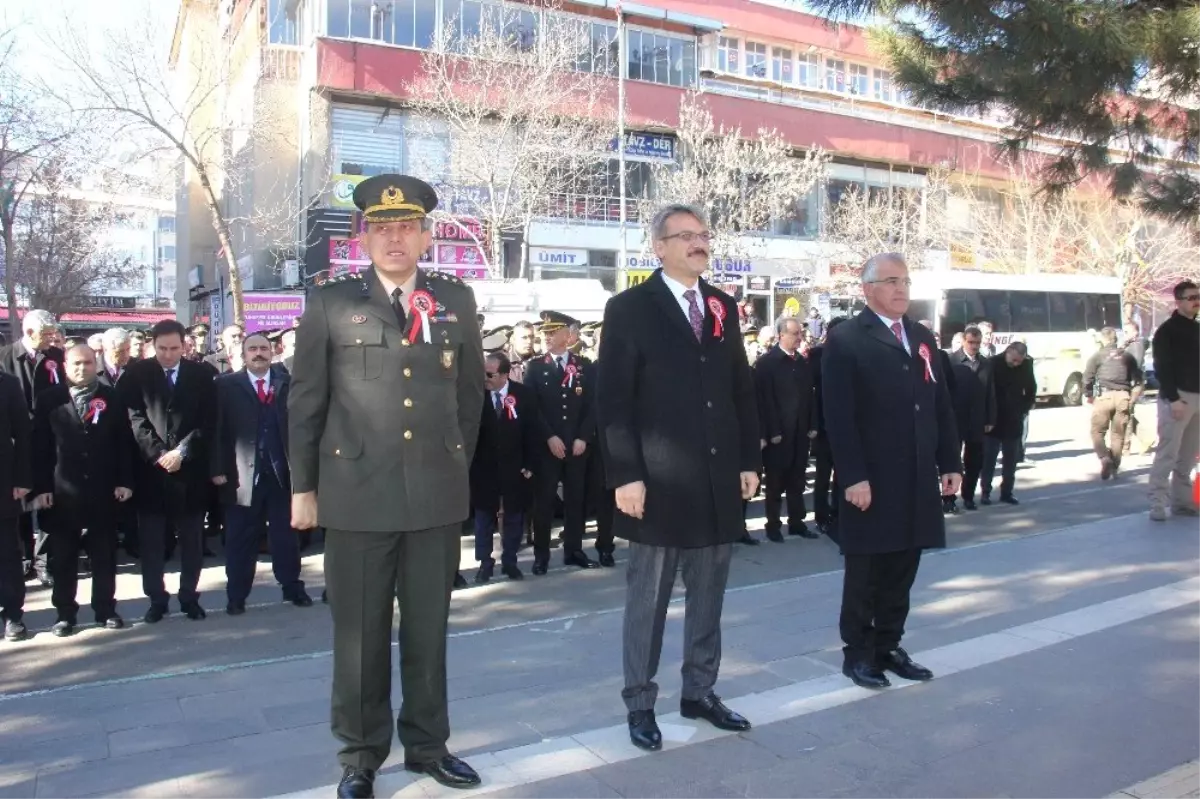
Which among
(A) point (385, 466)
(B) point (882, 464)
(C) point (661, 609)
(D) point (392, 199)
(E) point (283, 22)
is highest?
(E) point (283, 22)

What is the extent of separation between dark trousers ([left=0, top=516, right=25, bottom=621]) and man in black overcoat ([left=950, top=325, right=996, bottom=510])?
8.54 m

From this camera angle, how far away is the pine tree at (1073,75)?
5.50 meters

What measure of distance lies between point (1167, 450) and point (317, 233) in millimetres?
23798

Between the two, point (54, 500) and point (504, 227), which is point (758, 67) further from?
point (54, 500)

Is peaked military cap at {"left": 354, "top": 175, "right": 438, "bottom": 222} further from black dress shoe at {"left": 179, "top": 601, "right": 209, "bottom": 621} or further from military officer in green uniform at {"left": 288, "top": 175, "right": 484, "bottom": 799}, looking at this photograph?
black dress shoe at {"left": 179, "top": 601, "right": 209, "bottom": 621}

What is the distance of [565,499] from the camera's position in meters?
8.98

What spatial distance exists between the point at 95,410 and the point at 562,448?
3454mm

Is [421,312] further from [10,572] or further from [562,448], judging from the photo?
[562,448]

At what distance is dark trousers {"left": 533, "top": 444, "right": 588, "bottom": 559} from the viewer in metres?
8.68

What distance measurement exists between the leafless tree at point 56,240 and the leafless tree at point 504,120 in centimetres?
861

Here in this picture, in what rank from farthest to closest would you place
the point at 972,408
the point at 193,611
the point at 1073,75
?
the point at 972,408, the point at 193,611, the point at 1073,75

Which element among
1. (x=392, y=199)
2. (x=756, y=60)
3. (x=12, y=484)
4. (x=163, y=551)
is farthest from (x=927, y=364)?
(x=756, y=60)

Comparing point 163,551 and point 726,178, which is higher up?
point 726,178

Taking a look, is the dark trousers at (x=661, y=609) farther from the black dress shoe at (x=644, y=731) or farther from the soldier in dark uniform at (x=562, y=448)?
the soldier in dark uniform at (x=562, y=448)
